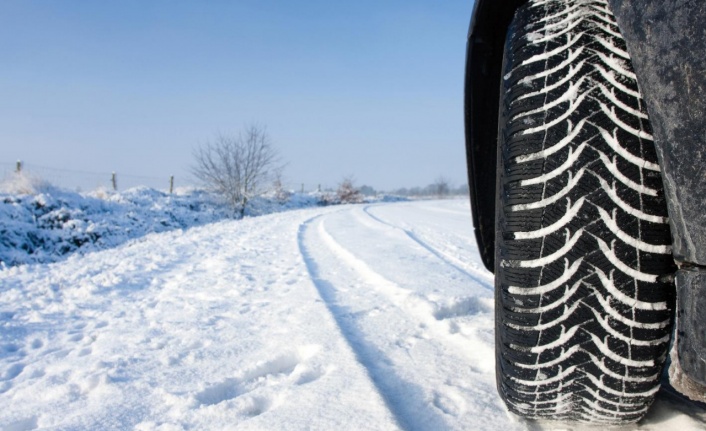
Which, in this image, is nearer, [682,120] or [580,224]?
[682,120]

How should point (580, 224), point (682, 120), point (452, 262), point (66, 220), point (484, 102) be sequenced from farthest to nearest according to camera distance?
point (66, 220)
point (452, 262)
point (484, 102)
point (580, 224)
point (682, 120)

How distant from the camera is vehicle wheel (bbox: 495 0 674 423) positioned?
2.56ft

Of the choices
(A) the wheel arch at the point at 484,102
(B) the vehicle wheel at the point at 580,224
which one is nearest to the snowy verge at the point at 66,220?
(A) the wheel arch at the point at 484,102

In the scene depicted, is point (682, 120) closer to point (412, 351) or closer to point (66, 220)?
point (412, 351)

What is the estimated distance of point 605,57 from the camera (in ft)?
2.66

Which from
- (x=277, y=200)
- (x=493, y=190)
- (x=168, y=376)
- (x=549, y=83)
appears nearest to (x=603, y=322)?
(x=549, y=83)

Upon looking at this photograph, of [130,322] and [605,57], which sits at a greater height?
[605,57]

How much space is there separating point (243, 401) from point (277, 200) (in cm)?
2732

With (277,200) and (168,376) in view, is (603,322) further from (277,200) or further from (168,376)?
(277,200)

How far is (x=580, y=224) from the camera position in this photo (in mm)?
803

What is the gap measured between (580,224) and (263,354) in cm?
118

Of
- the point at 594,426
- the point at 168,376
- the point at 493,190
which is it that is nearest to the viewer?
the point at 594,426

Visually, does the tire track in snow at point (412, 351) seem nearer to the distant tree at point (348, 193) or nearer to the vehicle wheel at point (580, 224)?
the vehicle wheel at point (580, 224)

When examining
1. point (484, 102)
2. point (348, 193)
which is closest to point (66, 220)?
point (484, 102)
